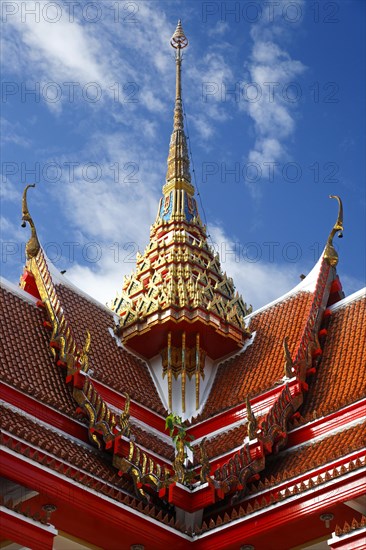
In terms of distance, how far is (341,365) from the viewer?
15594mm

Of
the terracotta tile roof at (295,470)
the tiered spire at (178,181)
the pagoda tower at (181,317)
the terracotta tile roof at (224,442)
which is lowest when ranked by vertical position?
the terracotta tile roof at (295,470)

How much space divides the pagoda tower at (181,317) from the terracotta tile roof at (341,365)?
5.66ft

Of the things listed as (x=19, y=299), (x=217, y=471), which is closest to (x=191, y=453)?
(x=217, y=471)

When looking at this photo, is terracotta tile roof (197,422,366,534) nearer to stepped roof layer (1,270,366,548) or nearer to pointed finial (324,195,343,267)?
stepped roof layer (1,270,366,548)

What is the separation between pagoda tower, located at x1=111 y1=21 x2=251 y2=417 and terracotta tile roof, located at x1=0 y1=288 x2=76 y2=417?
1862 mm

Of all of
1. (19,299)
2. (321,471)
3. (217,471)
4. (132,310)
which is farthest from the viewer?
(132,310)

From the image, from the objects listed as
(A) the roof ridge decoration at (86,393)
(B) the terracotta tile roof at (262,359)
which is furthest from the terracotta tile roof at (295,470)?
(B) the terracotta tile roof at (262,359)

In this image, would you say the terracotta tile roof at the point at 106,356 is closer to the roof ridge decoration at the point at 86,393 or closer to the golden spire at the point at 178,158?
the roof ridge decoration at the point at 86,393

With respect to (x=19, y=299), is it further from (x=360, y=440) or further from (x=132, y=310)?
(x=360, y=440)

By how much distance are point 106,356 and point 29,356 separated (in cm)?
181

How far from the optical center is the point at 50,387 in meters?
14.7

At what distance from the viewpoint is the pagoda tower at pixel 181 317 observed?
669 inches

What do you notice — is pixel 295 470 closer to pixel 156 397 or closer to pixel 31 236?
pixel 156 397

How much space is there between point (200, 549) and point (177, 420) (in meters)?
2.40
